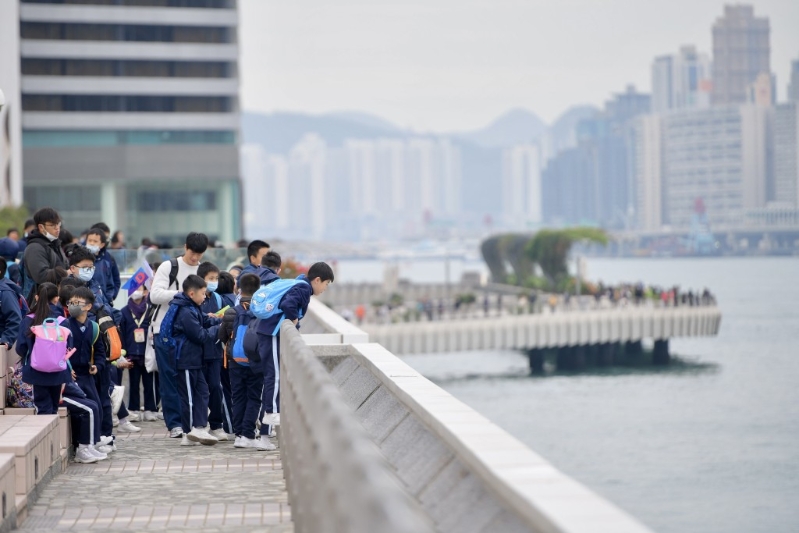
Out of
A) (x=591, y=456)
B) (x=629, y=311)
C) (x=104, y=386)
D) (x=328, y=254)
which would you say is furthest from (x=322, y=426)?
(x=328, y=254)

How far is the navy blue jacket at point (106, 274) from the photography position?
13.3m

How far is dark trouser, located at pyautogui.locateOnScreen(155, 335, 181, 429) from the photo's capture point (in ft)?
41.5

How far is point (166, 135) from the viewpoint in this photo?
88250mm

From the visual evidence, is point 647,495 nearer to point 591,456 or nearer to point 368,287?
point 591,456

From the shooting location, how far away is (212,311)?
12.6 metres

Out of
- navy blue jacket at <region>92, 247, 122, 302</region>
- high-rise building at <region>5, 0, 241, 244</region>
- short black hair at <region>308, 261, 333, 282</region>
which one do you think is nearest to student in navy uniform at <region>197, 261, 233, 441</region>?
navy blue jacket at <region>92, 247, 122, 302</region>

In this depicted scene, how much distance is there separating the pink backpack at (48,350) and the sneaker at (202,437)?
2148 mm

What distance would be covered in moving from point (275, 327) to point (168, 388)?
220 cm

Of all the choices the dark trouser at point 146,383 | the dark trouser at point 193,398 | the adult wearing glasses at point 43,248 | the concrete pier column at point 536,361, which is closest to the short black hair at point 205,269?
the dark trouser at point 193,398

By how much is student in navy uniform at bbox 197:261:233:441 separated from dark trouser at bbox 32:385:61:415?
1.96 meters

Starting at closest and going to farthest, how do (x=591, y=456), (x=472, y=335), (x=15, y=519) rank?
1. (x=15, y=519)
2. (x=591, y=456)
3. (x=472, y=335)

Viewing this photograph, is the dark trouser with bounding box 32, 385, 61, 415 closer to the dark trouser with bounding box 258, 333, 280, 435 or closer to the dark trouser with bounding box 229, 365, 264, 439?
the dark trouser with bounding box 258, 333, 280, 435

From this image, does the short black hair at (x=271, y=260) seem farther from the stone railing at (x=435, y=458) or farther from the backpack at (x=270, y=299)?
the stone railing at (x=435, y=458)

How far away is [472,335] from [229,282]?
6049 cm
